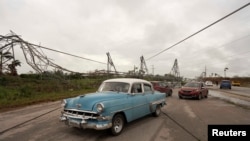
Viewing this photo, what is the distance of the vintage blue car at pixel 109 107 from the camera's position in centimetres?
663

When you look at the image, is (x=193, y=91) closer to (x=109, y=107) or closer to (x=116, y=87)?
(x=116, y=87)

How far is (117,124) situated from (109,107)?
77 centimetres

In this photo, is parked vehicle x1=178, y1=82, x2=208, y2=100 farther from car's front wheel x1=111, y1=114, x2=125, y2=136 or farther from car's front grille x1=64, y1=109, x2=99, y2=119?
car's front grille x1=64, y1=109, x2=99, y2=119

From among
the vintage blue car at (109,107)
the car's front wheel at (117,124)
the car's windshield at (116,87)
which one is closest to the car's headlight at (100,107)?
the vintage blue car at (109,107)

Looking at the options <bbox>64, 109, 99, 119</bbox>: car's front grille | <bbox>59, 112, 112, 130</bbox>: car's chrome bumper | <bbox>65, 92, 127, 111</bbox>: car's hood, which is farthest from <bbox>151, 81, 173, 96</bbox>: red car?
<bbox>59, 112, 112, 130</bbox>: car's chrome bumper

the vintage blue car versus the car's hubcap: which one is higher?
the vintage blue car

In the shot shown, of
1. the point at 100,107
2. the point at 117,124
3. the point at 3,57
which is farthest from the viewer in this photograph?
the point at 3,57

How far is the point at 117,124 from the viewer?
283 inches

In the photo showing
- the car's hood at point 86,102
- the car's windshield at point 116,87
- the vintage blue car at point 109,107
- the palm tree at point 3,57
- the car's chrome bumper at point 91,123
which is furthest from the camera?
the palm tree at point 3,57

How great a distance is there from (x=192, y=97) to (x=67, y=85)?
12920 millimetres

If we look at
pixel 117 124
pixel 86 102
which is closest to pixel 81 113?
pixel 86 102

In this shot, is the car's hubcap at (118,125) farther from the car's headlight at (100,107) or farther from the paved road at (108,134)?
the car's headlight at (100,107)

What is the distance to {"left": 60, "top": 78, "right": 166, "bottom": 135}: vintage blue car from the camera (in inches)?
261

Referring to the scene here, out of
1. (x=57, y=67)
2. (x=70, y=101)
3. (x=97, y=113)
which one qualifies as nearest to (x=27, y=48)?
(x=57, y=67)
